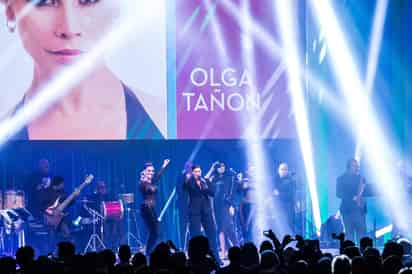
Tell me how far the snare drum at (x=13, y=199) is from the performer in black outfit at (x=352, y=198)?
5.06 meters

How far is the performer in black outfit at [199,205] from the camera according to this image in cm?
1088

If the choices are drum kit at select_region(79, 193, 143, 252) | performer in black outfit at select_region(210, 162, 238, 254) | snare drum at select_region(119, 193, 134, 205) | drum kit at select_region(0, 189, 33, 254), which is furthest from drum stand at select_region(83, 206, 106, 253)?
performer in black outfit at select_region(210, 162, 238, 254)

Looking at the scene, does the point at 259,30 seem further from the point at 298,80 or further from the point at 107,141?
the point at 107,141

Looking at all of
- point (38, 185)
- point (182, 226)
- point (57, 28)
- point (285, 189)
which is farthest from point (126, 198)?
point (57, 28)

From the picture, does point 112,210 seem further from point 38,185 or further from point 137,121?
point 137,121

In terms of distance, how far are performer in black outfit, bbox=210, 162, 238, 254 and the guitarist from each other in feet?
7.96

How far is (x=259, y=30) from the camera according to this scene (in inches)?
518

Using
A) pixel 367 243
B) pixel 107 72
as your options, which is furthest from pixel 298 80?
pixel 367 243

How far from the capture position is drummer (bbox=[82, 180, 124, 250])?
37.8 ft

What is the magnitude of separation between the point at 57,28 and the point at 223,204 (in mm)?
4168

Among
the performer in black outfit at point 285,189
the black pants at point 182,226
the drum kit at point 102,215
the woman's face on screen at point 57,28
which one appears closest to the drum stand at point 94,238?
the drum kit at point 102,215

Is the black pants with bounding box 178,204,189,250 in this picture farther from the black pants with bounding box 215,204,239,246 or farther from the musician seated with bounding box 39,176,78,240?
the musician seated with bounding box 39,176,78,240

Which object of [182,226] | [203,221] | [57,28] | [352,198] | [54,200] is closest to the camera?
[203,221]

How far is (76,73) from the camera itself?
41.1ft
